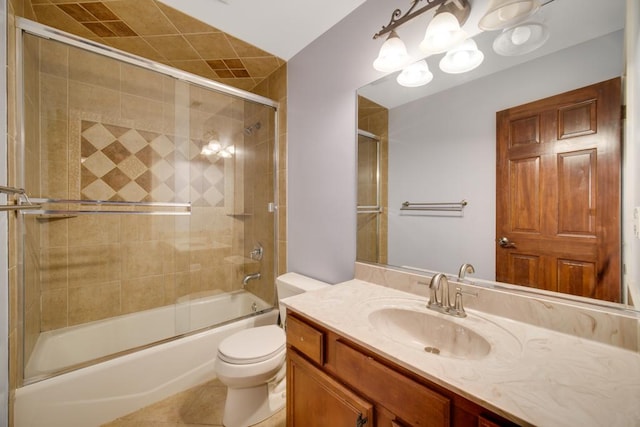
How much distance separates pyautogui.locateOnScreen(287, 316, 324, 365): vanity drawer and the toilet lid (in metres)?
0.35

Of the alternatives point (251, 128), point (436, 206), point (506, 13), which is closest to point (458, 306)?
point (436, 206)

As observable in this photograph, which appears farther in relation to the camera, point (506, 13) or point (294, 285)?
point (294, 285)

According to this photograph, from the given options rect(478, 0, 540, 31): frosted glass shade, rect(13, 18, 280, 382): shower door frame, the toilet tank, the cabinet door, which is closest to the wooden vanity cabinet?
the cabinet door

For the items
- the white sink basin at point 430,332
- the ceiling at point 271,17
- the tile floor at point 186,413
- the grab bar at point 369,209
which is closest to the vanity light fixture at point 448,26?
the ceiling at point 271,17

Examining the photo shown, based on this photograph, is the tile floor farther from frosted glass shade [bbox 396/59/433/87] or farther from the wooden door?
frosted glass shade [bbox 396/59/433/87]

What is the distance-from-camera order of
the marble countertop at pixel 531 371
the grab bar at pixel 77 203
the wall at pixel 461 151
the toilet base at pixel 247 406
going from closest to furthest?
the marble countertop at pixel 531 371 < the wall at pixel 461 151 < the grab bar at pixel 77 203 < the toilet base at pixel 247 406

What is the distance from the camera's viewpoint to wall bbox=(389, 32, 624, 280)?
820 millimetres

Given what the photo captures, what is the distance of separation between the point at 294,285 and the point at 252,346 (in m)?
0.44

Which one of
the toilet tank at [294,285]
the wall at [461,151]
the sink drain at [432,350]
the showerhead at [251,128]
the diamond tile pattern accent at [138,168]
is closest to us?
the wall at [461,151]

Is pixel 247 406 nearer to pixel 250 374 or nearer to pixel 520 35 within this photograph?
pixel 250 374

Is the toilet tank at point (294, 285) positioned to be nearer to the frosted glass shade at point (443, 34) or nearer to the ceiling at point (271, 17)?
the frosted glass shade at point (443, 34)

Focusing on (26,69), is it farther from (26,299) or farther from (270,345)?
(270,345)

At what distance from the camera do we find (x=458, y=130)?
1101mm

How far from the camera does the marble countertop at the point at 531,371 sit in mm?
474
